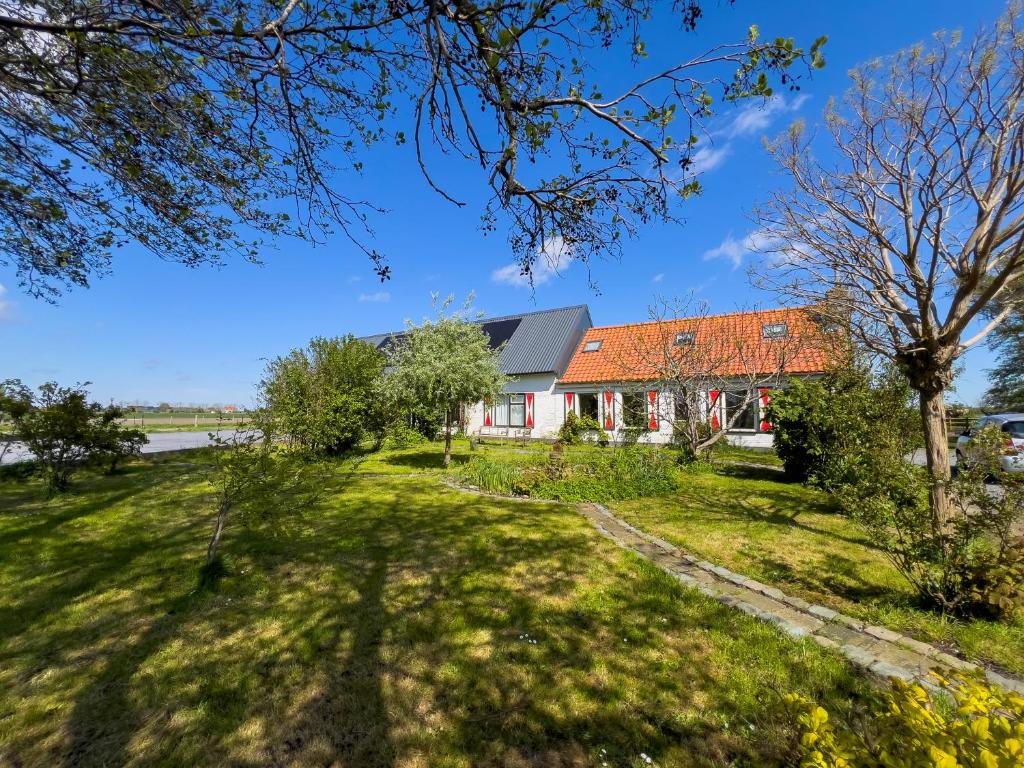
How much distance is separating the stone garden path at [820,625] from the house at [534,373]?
16163mm

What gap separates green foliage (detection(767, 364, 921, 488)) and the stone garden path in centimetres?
214

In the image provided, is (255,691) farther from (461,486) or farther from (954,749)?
(461,486)

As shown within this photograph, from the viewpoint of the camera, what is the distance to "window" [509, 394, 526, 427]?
2317cm

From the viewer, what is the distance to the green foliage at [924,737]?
1132 mm

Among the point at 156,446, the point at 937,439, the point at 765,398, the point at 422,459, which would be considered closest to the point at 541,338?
the point at 422,459

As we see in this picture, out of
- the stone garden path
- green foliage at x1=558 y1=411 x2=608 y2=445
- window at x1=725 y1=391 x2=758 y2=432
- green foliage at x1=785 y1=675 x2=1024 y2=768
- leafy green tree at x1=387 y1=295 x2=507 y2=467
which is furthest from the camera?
green foliage at x1=558 y1=411 x2=608 y2=445

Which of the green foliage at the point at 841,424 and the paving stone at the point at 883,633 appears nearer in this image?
the paving stone at the point at 883,633

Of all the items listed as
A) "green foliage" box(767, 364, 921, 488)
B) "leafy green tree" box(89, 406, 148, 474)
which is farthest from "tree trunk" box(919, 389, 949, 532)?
"leafy green tree" box(89, 406, 148, 474)

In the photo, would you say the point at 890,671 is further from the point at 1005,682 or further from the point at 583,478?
the point at 583,478

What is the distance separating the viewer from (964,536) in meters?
3.55

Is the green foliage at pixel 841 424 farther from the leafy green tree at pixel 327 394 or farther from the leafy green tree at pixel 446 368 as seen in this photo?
the leafy green tree at pixel 327 394

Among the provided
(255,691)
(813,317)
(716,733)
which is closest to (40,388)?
(255,691)

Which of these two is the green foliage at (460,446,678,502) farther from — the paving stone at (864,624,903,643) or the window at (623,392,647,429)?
the window at (623,392,647,429)

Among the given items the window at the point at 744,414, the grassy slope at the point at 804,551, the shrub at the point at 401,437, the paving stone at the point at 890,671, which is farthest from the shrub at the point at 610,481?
the shrub at the point at 401,437
